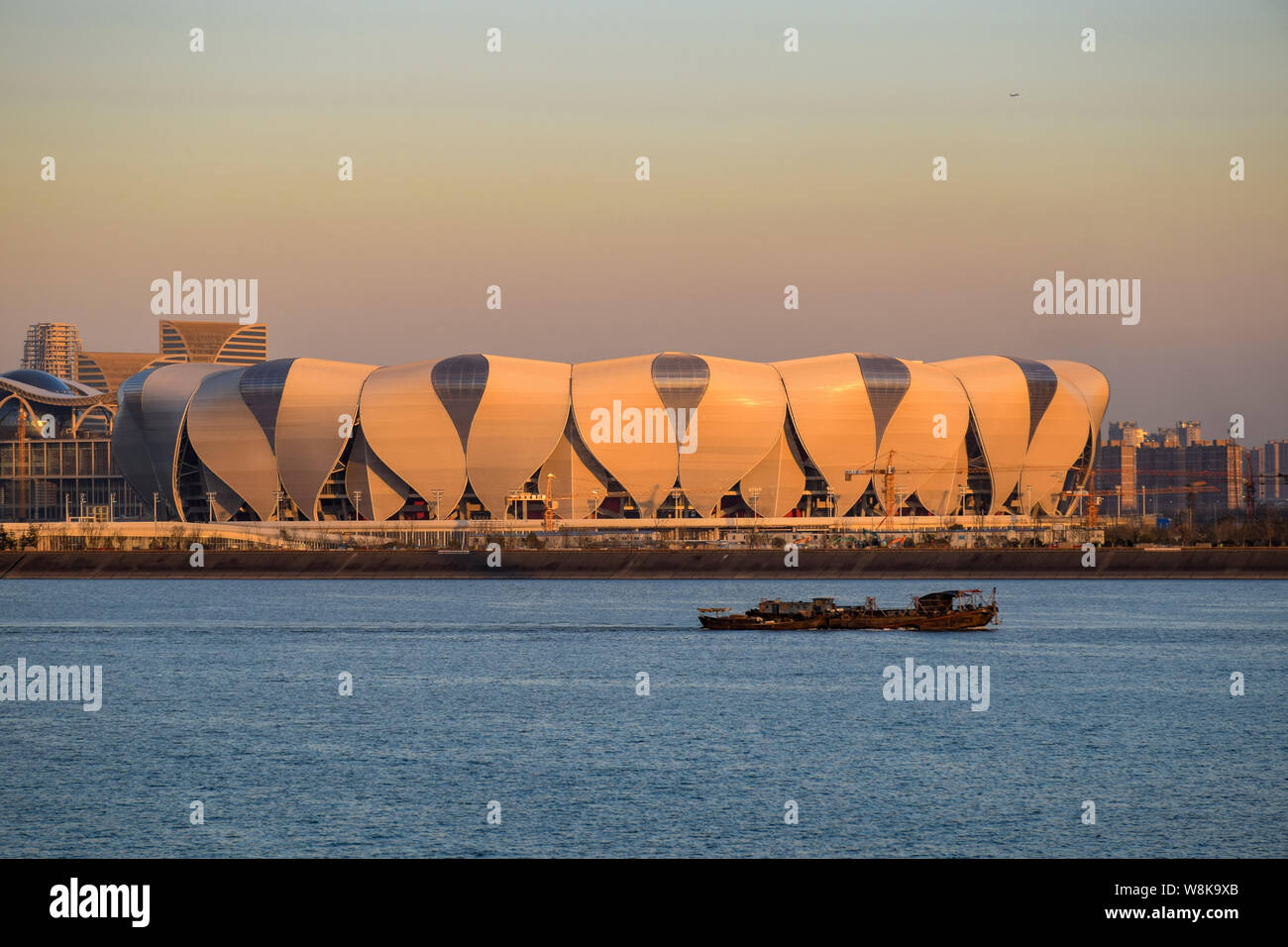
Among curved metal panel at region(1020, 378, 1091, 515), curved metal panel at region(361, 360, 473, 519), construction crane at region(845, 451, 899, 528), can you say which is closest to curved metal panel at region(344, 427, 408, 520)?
curved metal panel at region(361, 360, 473, 519)

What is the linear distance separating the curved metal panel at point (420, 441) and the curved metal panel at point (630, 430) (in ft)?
31.3

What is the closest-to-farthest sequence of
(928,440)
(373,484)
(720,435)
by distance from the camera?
(720,435)
(373,484)
(928,440)

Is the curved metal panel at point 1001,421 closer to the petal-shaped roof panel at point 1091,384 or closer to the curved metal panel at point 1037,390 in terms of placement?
the curved metal panel at point 1037,390

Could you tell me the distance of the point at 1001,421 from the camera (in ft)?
357

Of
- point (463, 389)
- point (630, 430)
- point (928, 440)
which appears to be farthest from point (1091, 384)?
point (463, 389)

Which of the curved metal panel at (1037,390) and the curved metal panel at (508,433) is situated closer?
the curved metal panel at (508,433)

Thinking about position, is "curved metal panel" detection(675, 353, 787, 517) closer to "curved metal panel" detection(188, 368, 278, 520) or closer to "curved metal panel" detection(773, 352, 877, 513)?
"curved metal panel" detection(773, 352, 877, 513)

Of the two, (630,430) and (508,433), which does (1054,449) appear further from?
(508,433)

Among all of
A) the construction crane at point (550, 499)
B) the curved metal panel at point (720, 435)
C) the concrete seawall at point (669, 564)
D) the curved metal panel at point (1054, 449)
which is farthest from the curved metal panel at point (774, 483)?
the concrete seawall at point (669, 564)

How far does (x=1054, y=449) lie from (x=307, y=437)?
57.9 m

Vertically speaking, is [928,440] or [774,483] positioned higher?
Answer: [928,440]

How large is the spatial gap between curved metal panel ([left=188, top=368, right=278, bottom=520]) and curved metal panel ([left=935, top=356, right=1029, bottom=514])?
54111mm

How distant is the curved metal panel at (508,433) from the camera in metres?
103
